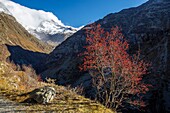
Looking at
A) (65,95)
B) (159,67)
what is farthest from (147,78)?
(65,95)

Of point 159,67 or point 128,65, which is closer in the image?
point 128,65

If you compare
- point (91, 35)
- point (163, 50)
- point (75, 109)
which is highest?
A: point (163, 50)

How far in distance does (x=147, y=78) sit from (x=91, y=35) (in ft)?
247

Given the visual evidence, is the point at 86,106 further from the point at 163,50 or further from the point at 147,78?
the point at 163,50

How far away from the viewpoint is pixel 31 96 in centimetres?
2470

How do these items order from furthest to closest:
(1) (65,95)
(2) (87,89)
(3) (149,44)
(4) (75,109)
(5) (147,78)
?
(3) (149,44)
(2) (87,89)
(5) (147,78)
(1) (65,95)
(4) (75,109)

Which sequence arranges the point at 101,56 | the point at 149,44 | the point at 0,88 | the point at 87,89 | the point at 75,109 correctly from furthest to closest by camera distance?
the point at 149,44 < the point at 87,89 < the point at 0,88 < the point at 101,56 < the point at 75,109

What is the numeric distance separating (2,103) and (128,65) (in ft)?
55.4

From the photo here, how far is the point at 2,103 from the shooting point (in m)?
23.3

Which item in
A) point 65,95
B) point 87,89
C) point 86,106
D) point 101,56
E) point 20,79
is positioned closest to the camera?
point 86,106

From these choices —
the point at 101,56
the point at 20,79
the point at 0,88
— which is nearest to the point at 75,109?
the point at 101,56

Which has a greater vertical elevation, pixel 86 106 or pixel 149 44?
pixel 149 44

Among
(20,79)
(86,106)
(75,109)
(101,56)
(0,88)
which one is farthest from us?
(20,79)

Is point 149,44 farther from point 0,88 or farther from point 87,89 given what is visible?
point 0,88
